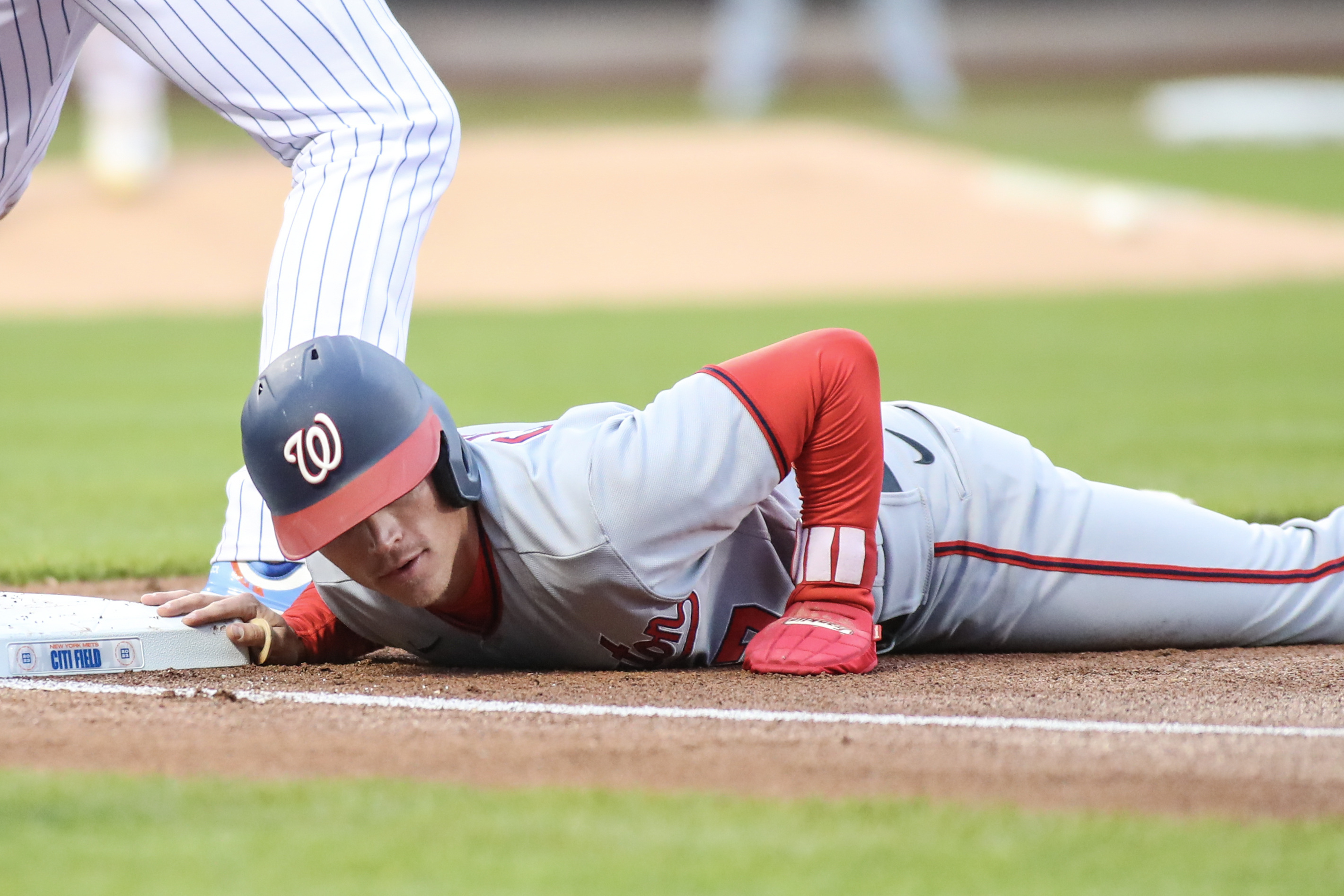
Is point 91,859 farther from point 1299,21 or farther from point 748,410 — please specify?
point 1299,21

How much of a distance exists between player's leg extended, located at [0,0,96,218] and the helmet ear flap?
1.35 m

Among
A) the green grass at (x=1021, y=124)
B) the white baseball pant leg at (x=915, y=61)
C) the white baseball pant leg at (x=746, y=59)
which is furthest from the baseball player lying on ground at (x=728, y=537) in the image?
the white baseball pant leg at (x=915, y=61)

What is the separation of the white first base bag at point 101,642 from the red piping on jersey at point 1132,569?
1560 millimetres

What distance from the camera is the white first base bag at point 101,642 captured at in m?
3.42

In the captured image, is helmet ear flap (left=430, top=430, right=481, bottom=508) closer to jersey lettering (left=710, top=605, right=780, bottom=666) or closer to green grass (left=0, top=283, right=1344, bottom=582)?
jersey lettering (left=710, top=605, right=780, bottom=666)

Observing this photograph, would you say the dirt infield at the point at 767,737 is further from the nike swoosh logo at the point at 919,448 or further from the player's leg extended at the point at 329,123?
the player's leg extended at the point at 329,123

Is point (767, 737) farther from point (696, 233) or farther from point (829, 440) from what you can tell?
point (696, 233)

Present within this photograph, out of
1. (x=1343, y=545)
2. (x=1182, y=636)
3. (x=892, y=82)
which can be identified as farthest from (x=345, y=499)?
(x=892, y=82)

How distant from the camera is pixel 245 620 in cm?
354

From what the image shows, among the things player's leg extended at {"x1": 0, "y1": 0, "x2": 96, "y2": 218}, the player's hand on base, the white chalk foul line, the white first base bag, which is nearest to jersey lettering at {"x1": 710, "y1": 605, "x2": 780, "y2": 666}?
the white chalk foul line

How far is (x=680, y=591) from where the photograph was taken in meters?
3.21

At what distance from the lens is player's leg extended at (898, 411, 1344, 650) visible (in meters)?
3.60

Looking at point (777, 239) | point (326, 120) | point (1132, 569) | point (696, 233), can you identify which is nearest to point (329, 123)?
point (326, 120)

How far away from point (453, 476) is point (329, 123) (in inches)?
34.9
